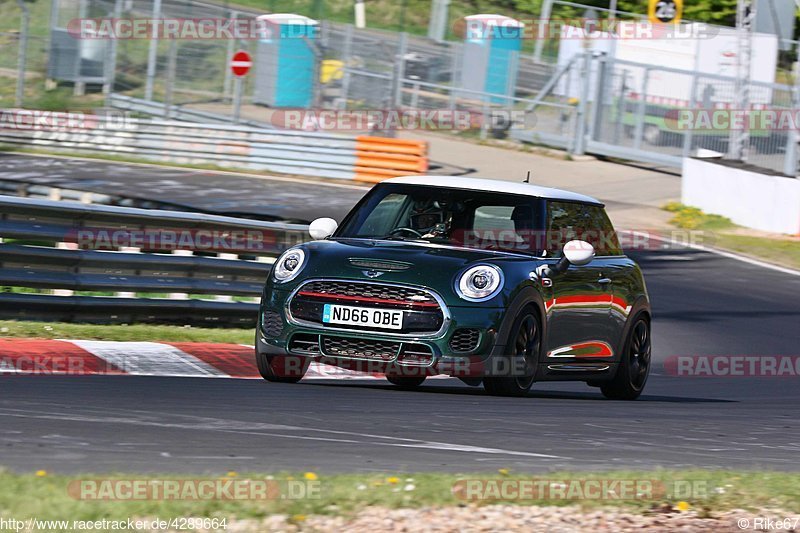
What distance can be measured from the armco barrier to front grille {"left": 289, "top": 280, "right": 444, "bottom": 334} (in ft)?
62.7

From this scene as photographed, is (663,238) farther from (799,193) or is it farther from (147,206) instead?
(147,206)

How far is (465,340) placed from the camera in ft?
26.2

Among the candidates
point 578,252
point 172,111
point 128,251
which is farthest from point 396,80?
point 578,252

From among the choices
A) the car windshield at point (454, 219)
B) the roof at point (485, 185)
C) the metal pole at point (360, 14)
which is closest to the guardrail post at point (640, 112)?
the metal pole at point (360, 14)

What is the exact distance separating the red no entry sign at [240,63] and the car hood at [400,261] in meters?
22.9

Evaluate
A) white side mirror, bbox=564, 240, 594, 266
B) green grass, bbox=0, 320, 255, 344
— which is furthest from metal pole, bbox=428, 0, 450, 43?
white side mirror, bbox=564, 240, 594, 266

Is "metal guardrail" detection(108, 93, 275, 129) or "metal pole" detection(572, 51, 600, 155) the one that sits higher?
"metal pole" detection(572, 51, 600, 155)

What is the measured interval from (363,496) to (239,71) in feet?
87.8

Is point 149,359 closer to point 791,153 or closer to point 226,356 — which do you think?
point 226,356

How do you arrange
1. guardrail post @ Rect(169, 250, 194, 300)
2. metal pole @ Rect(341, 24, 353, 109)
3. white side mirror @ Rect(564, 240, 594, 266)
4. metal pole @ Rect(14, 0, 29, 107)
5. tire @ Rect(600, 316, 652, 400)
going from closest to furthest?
white side mirror @ Rect(564, 240, 594, 266)
tire @ Rect(600, 316, 652, 400)
guardrail post @ Rect(169, 250, 194, 300)
metal pole @ Rect(14, 0, 29, 107)
metal pole @ Rect(341, 24, 353, 109)

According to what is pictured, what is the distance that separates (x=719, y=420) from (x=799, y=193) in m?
15.5

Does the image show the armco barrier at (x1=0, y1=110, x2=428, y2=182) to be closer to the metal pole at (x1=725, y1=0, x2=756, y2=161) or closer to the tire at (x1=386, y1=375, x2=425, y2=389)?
the metal pole at (x1=725, y1=0, x2=756, y2=161)

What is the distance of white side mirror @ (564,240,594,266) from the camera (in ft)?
28.6

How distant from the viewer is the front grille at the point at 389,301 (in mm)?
7977
